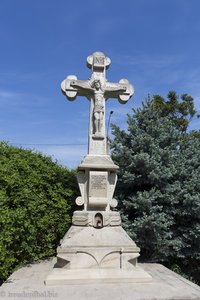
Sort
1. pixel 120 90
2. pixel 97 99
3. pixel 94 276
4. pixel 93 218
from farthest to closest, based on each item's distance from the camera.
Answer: pixel 120 90
pixel 97 99
pixel 93 218
pixel 94 276

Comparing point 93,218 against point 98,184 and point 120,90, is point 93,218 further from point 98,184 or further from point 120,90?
point 120,90

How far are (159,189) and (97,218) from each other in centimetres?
226

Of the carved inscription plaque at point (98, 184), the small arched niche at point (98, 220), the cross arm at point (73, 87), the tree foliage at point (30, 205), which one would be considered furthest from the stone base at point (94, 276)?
the cross arm at point (73, 87)

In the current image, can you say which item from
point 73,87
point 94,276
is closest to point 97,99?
point 73,87

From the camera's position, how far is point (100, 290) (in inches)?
164

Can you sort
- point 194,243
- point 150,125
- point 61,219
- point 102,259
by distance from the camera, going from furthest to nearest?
1. point 150,125
2. point 194,243
3. point 61,219
4. point 102,259

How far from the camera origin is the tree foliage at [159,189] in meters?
6.43

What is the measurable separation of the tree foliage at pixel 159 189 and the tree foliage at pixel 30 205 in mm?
1387

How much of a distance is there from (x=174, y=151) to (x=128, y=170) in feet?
4.27

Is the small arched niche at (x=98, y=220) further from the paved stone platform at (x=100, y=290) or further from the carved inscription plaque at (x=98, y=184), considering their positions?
the paved stone platform at (x=100, y=290)

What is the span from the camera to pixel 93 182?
5.30 meters

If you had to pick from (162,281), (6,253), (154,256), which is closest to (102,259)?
(162,281)

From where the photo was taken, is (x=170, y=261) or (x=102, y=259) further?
(x=170, y=261)

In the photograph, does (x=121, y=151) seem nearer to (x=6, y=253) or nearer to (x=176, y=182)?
(x=176, y=182)
